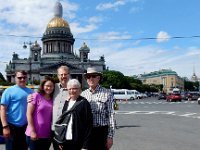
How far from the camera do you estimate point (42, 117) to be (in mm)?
4844

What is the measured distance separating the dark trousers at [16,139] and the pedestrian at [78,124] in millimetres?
1016

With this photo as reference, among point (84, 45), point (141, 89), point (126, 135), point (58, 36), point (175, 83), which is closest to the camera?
point (126, 135)

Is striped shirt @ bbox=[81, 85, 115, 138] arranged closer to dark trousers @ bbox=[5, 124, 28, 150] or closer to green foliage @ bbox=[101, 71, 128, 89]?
dark trousers @ bbox=[5, 124, 28, 150]

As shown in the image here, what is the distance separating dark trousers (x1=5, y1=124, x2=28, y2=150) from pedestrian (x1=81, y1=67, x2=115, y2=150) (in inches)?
46.4

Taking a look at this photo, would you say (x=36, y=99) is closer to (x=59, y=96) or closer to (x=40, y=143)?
(x=59, y=96)

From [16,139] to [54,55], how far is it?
108 m

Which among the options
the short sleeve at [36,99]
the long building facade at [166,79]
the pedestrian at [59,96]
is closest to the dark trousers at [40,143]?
the pedestrian at [59,96]

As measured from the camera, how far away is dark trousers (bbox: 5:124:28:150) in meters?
5.39

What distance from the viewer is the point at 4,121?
17.5 ft

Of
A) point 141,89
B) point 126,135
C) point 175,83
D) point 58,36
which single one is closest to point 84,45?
point 58,36

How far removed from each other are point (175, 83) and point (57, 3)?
81.1 metres

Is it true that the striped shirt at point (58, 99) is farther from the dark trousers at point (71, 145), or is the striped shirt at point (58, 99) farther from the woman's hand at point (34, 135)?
the dark trousers at point (71, 145)

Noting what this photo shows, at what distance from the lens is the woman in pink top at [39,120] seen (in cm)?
484

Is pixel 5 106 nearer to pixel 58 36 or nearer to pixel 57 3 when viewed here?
pixel 58 36
